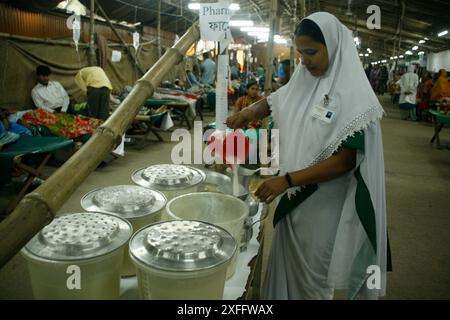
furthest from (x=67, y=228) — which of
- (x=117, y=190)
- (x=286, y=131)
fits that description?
(x=286, y=131)

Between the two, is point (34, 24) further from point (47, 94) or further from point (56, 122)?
point (56, 122)

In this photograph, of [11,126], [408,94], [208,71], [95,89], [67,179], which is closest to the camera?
[67,179]

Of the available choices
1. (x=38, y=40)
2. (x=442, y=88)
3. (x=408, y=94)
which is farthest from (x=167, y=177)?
(x=408, y=94)

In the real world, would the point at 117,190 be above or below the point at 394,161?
above

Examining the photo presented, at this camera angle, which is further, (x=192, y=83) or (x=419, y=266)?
(x=192, y=83)

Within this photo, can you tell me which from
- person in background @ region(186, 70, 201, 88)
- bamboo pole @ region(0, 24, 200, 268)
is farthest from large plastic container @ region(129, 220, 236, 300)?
person in background @ region(186, 70, 201, 88)

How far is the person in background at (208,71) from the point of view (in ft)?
40.3

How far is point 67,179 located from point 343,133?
106 cm

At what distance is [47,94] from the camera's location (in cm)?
648

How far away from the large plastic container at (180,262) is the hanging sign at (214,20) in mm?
1308

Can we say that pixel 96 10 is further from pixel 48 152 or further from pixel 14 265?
pixel 14 265

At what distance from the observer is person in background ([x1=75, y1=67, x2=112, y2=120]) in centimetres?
661

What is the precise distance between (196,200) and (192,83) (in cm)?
1178
